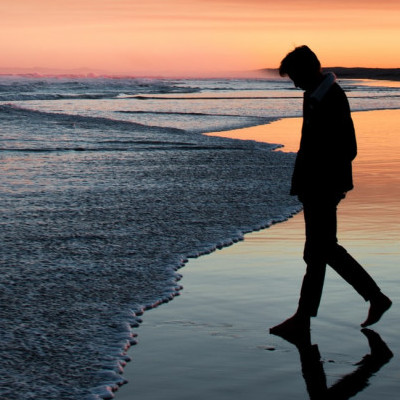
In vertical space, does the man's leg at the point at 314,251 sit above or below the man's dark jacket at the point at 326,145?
below

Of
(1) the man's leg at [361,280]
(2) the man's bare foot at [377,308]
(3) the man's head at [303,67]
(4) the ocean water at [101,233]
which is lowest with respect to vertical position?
(4) the ocean water at [101,233]

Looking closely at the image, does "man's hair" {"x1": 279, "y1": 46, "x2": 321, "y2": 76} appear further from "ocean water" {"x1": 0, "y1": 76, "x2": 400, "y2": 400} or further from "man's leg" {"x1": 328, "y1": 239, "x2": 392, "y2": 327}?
"ocean water" {"x1": 0, "y1": 76, "x2": 400, "y2": 400}

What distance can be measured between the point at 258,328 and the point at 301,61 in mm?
1678

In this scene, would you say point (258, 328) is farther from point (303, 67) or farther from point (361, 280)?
point (303, 67)

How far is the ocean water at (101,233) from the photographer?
15.7 feet

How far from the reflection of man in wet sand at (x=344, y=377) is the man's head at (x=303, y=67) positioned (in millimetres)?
1551

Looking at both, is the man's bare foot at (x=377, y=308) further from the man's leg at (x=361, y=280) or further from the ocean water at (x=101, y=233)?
the ocean water at (x=101, y=233)

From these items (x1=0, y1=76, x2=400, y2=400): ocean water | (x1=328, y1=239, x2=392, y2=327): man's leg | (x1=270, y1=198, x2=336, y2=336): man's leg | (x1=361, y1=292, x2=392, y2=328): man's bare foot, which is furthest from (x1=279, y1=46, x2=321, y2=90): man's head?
(x1=0, y1=76, x2=400, y2=400): ocean water

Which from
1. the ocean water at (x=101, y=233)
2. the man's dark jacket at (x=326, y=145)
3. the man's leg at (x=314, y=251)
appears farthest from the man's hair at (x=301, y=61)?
the ocean water at (x=101, y=233)

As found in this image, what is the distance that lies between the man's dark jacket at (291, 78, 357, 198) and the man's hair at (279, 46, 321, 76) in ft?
0.52

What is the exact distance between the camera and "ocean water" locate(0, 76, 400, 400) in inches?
188

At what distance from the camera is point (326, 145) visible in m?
5.10

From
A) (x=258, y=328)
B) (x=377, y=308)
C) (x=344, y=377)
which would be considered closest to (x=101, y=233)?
(x=258, y=328)

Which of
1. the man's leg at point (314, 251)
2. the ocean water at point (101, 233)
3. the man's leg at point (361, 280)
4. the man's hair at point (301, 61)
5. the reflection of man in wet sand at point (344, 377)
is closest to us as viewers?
the reflection of man in wet sand at point (344, 377)
